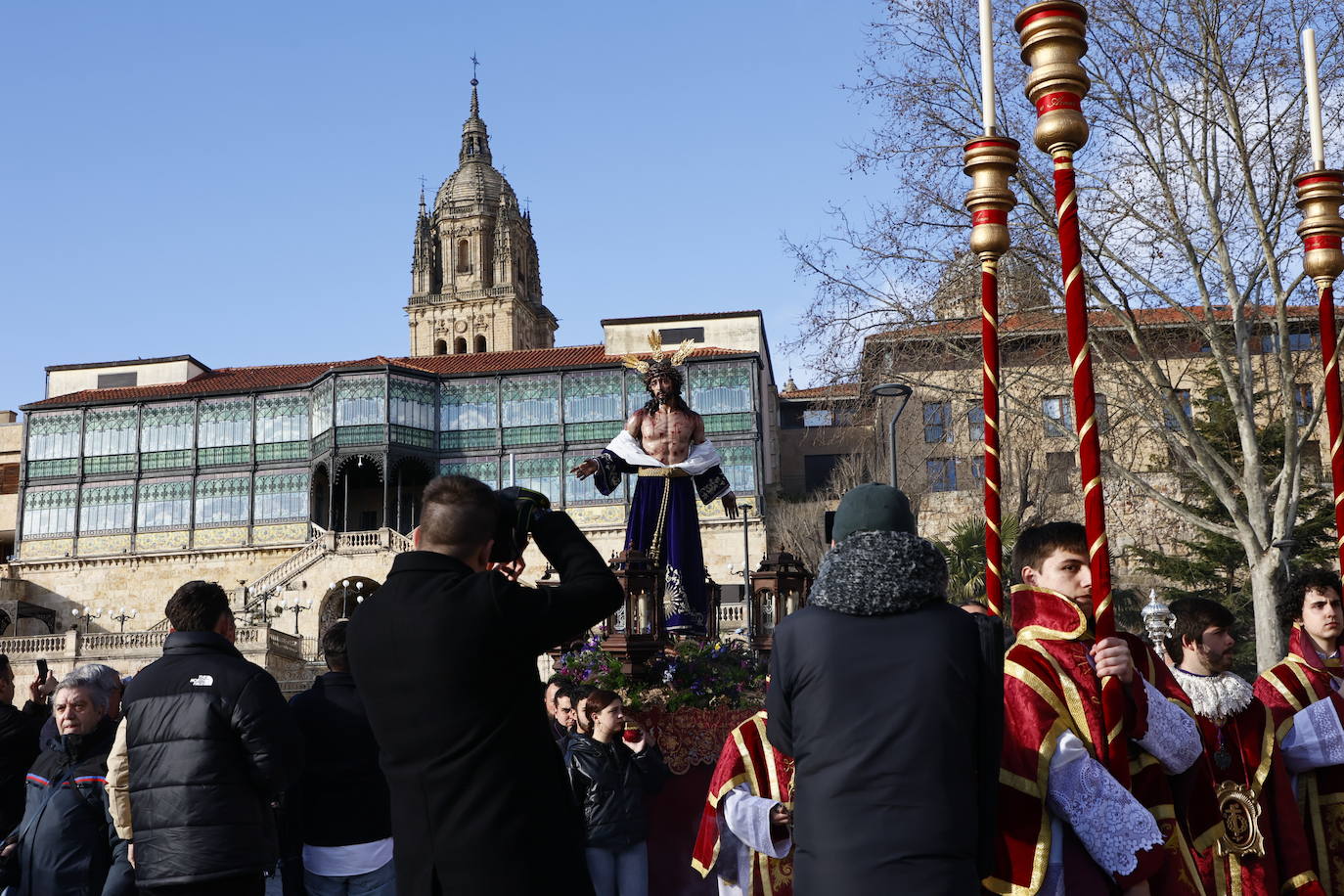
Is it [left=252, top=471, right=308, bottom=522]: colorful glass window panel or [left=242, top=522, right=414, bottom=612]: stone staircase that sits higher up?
[left=252, top=471, right=308, bottom=522]: colorful glass window panel

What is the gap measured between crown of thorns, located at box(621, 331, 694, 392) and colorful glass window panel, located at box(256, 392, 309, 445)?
138 ft

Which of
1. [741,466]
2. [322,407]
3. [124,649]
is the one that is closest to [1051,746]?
[124,649]

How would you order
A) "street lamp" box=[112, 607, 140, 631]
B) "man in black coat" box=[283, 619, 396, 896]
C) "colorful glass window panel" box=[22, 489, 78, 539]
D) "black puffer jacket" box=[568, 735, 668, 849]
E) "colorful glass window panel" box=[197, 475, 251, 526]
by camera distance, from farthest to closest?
1. "colorful glass window panel" box=[22, 489, 78, 539]
2. "colorful glass window panel" box=[197, 475, 251, 526]
3. "street lamp" box=[112, 607, 140, 631]
4. "black puffer jacket" box=[568, 735, 668, 849]
5. "man in black coat" box=[283, 619, 396, 896]

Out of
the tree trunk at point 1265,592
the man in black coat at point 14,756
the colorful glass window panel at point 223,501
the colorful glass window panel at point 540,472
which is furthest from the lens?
the colorful glass window panel at point 223,501

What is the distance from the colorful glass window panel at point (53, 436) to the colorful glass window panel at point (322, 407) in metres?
9.86

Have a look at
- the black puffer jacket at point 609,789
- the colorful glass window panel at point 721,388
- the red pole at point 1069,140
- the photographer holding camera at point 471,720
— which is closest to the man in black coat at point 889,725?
the photographer holding camera at point 471,720

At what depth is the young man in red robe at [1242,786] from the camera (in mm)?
4535

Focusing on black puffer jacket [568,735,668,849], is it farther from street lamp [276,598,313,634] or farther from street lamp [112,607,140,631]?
street lamp [112,607,140,631]

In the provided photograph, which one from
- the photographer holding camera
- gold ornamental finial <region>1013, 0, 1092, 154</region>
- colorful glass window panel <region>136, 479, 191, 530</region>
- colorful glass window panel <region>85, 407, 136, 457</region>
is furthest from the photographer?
colorful glass window panel <region>85, 407, 136, 457</region>

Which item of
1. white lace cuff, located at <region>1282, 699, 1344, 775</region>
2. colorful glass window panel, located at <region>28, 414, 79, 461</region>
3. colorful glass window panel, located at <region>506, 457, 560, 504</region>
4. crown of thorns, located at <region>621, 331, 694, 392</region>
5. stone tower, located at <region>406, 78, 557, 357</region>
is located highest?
stone tower, located at <region>406, 78, 557, 357</region>

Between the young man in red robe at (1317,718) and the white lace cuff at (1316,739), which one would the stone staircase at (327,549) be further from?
the white lace cuff at (1316,739)

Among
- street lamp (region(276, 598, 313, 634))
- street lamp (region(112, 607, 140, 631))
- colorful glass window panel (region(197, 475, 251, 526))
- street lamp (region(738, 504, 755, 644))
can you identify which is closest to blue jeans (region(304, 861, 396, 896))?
street lamp (region(738, 504, 755, 644))

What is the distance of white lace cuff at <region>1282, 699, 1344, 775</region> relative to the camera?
4.99 m

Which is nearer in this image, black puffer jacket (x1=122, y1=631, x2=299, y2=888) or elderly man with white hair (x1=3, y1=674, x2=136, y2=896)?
black puffer jacket (x1=122, y1=631, x2=299, y2=888)
